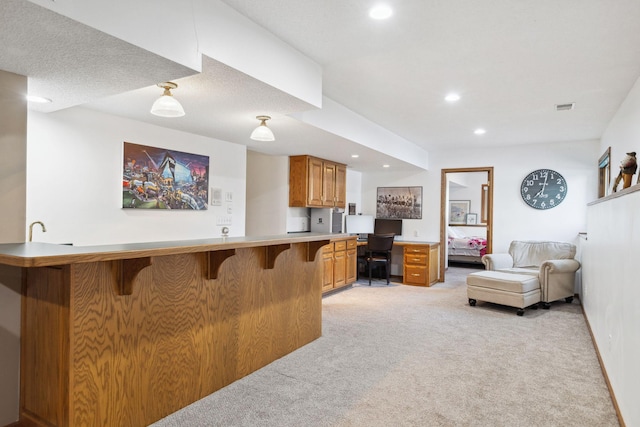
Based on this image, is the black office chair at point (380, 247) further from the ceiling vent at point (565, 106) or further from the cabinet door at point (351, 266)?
the ceiling vent at point (565, 106)

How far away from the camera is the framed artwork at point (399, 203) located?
760 cm

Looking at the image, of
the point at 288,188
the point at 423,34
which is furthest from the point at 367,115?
the point at 423,34

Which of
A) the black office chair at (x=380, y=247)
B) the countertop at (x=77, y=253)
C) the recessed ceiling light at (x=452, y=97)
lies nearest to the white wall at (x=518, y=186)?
the black office chair at (x=380, y=247)

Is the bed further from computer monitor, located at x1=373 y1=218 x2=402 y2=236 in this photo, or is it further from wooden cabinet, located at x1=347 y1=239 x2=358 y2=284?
wooden cabinet, located at x1=347 y1=239 x2=358 y2=284

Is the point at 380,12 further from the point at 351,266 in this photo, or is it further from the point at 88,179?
the point at 351,266

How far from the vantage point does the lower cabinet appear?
5910mm

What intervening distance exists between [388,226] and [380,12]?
5778 millimetres

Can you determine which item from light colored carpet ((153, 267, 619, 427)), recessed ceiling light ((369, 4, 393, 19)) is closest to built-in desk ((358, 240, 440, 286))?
light colored carpet ((153, 267, 619, 427))

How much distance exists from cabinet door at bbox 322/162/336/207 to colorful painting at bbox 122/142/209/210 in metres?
2.19

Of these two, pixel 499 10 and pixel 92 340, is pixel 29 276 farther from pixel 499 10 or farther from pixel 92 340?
pixel 499 10

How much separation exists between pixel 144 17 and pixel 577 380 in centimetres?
381

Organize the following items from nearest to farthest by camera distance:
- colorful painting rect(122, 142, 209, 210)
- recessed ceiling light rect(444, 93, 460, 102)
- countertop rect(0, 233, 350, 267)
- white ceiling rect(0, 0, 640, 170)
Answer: countertop rect(0, 233, 350, 267), white ceiling rect(0, 0, 640, 170), colorful painting rect(122, 142, 209, 210), recessed ceiling light rect(444, 93, 460, 102)

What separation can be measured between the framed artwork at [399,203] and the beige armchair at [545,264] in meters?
1.90

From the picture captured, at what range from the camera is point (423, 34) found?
8.69 ft
